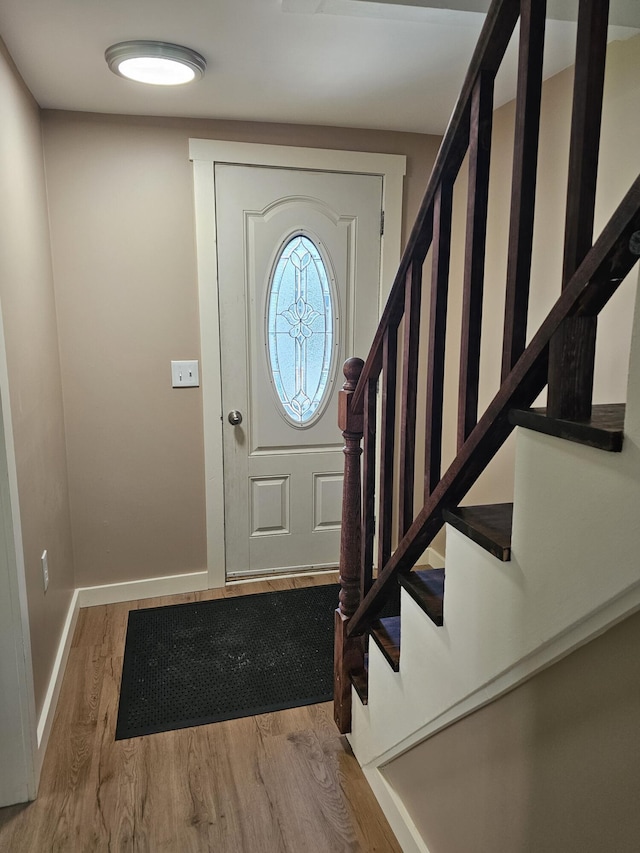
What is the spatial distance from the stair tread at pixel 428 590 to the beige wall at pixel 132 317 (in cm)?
172

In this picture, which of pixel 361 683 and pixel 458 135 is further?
pixel 361 683

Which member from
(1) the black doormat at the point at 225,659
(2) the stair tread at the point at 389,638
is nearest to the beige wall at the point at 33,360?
(1) the black doormat at the point at 225,659

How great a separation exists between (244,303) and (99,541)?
1358mm

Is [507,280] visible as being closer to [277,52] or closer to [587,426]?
[587,426]

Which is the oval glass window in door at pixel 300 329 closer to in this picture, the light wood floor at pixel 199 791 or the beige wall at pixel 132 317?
the beige wall at pixel 132 317

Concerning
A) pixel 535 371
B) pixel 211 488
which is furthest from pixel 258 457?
pixel 535 371

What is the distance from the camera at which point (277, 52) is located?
1.97 metres

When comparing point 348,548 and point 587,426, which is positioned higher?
point 587,426

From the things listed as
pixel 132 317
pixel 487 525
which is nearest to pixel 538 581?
pixel 487 525

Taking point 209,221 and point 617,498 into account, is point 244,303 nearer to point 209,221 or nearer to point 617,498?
point 209,221

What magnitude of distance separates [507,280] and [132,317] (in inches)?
83.8

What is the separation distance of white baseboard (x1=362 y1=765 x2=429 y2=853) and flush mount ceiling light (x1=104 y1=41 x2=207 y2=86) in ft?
7.80

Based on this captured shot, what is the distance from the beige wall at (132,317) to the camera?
8.37ft

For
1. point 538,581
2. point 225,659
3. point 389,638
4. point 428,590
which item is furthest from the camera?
point 225,659
